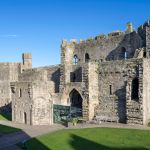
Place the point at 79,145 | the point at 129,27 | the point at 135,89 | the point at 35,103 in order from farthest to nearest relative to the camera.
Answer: the point at 129,27
the point at 35,103
the point at 135,89
the point at 79,145

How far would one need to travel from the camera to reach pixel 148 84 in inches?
1139

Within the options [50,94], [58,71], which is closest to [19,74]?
[58,71]

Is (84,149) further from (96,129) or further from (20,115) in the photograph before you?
(20,115)

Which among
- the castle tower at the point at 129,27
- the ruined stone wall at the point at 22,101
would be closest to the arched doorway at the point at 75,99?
the ruined stone wall at the point at 22,101

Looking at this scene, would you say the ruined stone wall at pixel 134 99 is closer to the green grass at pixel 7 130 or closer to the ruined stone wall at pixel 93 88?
the ruined stone wall at pixel 93 88

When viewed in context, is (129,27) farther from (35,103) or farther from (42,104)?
(35,103)

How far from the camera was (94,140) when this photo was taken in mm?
22703

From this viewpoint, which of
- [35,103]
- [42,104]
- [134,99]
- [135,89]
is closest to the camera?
[134,99]

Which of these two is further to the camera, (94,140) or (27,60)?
(27,60)

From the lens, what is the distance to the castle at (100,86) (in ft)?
94.9

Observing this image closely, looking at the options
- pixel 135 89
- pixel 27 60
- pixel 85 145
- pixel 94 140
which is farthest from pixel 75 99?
pixel 27 60

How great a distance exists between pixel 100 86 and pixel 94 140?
10999 millimetres

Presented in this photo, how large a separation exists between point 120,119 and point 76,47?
16.0 metres

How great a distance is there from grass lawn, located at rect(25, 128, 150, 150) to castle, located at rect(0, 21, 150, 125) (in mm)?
4834
